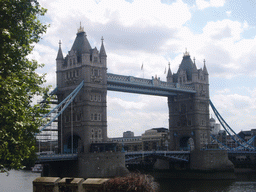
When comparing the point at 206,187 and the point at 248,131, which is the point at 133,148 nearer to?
the point at 248,131

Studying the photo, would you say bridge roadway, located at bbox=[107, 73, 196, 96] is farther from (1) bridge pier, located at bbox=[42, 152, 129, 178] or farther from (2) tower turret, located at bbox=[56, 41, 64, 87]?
(1) bridge pier, located at bbox=[42, 152, 129, 178]

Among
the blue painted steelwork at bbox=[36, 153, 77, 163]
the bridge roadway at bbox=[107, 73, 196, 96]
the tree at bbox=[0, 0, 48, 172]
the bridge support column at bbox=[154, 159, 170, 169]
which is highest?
the bridge roadway at bbox=[107, 73, 196, 96]

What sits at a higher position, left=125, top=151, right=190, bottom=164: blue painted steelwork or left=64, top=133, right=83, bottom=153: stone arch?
left=64, top=133, right=83, bottom=153: stone arch

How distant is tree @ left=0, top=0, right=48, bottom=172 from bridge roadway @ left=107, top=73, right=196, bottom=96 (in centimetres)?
4697

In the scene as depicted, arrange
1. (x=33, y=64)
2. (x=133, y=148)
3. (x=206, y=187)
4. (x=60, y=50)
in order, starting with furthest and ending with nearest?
(x=133, y=148) < (x=60, y=50) < (x=206, y=187) < (x=33, y=64)

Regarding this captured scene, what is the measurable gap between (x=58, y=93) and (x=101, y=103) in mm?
8076

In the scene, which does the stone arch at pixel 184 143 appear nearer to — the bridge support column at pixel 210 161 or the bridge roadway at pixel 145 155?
the bridge roadway at pixel 145 155

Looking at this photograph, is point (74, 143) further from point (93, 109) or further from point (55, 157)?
point (55, 157)

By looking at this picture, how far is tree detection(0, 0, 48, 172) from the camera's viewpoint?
1739 cm

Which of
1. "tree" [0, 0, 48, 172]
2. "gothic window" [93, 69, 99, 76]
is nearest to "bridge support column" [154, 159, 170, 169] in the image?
"gothic window" [93, 69, 99, 76]

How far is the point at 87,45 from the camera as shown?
67312 millimetres

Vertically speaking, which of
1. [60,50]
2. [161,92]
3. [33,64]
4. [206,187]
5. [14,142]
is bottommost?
[206,187]

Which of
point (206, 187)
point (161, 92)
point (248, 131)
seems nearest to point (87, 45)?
point (161, 92)

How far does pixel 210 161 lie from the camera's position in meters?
79.0
